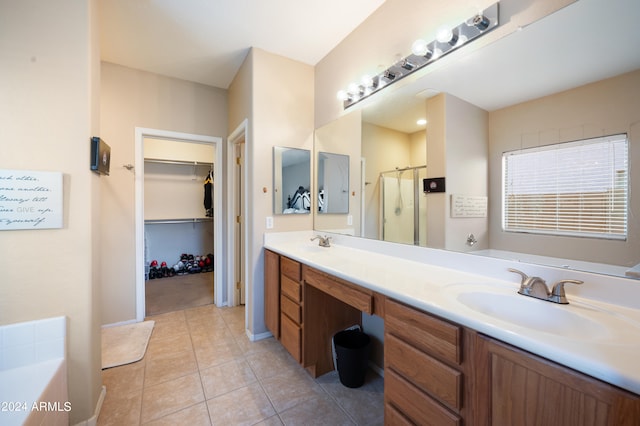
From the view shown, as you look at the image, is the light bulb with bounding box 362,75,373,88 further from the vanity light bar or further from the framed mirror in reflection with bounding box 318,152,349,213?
the framed mirror in reflection with bounding box 318,152,349,213

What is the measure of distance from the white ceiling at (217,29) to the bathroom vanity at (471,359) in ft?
6.03

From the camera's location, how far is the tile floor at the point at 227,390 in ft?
4.91

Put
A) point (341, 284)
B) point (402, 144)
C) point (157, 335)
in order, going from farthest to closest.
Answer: point (157, 335)
point (402, 144)
point (341, 284)

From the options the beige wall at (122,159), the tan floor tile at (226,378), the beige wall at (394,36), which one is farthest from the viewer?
the beige wall at (122,159)

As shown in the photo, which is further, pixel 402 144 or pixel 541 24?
pixel 402 144

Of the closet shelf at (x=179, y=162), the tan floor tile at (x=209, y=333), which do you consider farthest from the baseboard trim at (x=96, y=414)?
the closet shelf at (x=179, y=162)

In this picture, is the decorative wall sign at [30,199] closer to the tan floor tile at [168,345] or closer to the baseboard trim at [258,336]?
the tan floor tile at [168,345]

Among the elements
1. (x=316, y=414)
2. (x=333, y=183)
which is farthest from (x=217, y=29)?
(x=316, y=414)

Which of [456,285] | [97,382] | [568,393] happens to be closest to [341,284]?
[456,285]

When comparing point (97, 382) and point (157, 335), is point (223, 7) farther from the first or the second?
point (157, 335)

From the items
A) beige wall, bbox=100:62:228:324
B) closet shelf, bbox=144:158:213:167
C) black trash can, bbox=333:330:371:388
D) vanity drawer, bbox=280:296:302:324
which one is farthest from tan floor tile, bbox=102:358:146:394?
closet shelf, bbox=144:158:213:167

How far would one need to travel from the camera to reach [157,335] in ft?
8.05

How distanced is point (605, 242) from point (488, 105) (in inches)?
30.7

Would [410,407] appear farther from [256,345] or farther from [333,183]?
[333,183]
